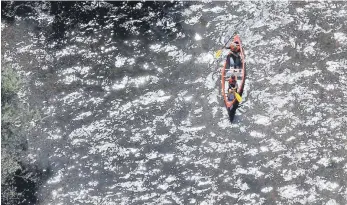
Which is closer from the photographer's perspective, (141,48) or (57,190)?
(57,190)

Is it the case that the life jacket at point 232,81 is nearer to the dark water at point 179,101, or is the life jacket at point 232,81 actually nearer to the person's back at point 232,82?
the person's back at point 232,82

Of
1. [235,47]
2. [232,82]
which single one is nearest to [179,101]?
[232,82]

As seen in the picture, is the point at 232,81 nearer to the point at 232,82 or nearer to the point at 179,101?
the point at 232,82

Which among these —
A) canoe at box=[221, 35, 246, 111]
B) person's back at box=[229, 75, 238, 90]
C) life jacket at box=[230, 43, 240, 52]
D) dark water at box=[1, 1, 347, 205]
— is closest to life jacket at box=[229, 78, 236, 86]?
person's back at box=[229, 75, 238, 90]

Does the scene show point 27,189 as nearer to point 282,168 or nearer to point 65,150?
point 65,150

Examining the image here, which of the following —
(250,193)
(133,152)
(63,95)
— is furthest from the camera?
(63,95)

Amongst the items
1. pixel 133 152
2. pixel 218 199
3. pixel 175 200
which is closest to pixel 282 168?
pixel 218 199

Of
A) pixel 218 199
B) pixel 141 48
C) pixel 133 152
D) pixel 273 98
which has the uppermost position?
pixel 141 48

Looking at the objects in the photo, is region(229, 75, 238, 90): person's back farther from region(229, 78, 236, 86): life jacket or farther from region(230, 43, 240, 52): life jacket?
region(230, 43, 240, 52): life jacket

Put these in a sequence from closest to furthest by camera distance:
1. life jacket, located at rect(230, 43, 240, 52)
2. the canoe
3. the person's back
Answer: the canoe, the person's back, life jacket, located at rect(230, 43, 240, 52)
